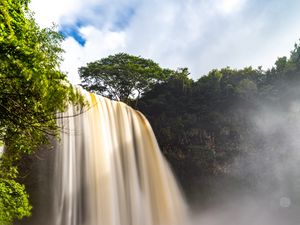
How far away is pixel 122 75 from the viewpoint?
88.9ft

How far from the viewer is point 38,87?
436 centimetres

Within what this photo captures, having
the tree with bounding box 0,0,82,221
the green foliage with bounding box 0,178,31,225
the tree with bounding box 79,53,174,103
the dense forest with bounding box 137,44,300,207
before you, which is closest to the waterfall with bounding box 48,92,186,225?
the dense forest with bounding box 137,44,300,207

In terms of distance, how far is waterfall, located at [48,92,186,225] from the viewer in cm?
1195

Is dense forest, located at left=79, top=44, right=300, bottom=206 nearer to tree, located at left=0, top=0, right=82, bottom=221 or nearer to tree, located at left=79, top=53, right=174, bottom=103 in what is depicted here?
tree, located at left=79, top=53, right=174, bottom=103

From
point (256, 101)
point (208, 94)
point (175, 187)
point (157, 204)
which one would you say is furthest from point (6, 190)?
point (256, 101)

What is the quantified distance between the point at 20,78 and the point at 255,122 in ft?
65.9

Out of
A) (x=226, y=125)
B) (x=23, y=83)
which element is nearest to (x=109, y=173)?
(x=23, y=83)

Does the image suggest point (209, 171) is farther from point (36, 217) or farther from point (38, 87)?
point (38, 87)

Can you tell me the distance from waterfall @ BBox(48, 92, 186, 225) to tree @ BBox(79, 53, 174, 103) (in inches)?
409

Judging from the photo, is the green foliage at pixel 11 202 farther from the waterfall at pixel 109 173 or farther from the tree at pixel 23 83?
the waterfall at pixel 109 173

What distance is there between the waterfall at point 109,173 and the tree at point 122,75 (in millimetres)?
10389

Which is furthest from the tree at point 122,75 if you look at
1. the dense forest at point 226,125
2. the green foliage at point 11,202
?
the green foliage at point 11,202

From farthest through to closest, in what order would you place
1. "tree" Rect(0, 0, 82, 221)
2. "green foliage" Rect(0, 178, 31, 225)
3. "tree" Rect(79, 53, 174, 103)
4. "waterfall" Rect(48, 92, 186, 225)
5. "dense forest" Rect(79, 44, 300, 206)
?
"tree" Rect(79, 53, 174, 103), "dense forest" Rect(79, 44, 300, 206), "waterfall" Rect(48, 92, 186, 225), "green foliage" Rect(0, 178, 31, 225), "tree" Rect(0, 0, 82, 221)

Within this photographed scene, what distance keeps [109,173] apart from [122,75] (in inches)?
601
